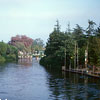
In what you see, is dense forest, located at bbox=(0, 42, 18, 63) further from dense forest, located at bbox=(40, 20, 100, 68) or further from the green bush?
dense forest, located at bbox=(40, 20, 100, 68)

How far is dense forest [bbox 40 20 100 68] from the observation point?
66125 millimetres

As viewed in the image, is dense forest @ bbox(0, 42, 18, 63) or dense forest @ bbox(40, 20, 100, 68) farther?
dense forest @ bbox(0, 42, 18, 63)

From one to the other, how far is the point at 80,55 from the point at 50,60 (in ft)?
75.8

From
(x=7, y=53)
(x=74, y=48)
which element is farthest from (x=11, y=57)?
(x=74, y=48)

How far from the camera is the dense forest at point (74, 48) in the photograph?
2603 inches

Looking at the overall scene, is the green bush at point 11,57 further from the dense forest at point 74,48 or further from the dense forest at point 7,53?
the dense forest at point 74,48

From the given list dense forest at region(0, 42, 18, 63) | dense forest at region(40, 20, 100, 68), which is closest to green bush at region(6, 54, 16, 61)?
dense forest at region(0, 42, 18, 63)

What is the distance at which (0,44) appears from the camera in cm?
14312

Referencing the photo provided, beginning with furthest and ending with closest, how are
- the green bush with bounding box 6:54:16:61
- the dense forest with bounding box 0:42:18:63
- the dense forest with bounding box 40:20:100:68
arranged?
the green bush with bounding box 6:54:16:61
the dense forest with bounding box 0:42:18:63
the dense forest with bounding box 40:20:100:68

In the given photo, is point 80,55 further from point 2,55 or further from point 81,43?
point 2,55

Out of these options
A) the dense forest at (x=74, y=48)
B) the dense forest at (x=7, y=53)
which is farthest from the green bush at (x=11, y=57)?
the dense forest at (x=74, y=48)

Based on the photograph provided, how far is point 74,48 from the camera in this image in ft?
274

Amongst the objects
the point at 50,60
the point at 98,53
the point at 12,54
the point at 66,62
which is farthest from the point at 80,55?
the point at 12,54

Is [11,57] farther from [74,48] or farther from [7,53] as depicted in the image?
[74,48]
